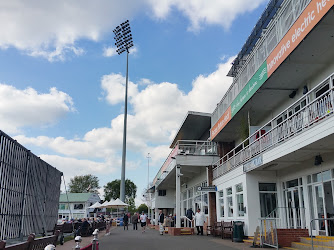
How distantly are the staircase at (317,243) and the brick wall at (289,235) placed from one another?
22cm

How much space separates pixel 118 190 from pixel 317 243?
9400 centimetres

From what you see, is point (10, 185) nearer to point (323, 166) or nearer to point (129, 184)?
point (323, 166)

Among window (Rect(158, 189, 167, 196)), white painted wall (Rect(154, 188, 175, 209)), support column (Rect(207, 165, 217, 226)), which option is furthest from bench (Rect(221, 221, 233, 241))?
window (Rect(158, 189, 167, 196))

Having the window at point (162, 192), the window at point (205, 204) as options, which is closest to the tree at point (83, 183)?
Answer: the window at point (162, 192)

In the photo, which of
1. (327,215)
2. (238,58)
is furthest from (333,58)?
(238,58)

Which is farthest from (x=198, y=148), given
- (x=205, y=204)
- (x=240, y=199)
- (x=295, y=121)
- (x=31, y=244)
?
(x=31, y=244)

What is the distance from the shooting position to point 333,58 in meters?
12.6

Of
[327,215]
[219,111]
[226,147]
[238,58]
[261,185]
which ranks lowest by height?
[327,215]

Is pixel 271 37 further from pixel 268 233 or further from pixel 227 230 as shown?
pixel 227 230

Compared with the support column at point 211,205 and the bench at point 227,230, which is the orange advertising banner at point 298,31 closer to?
the bench at point 227,230

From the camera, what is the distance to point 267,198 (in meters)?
17.1

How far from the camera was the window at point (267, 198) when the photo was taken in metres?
17.0

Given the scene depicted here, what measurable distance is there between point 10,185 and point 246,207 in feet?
38.9

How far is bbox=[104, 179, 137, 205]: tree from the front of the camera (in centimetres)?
10194
